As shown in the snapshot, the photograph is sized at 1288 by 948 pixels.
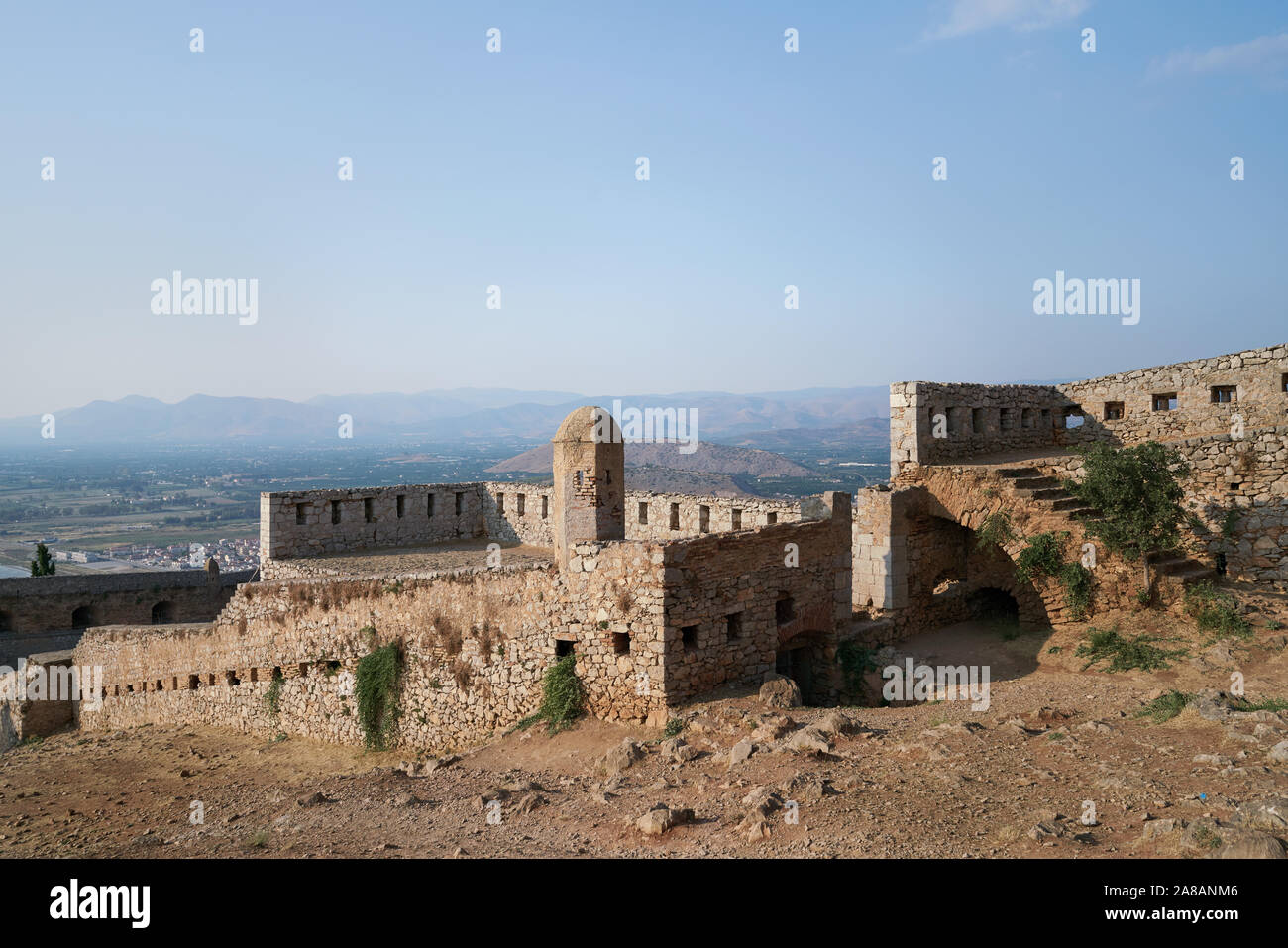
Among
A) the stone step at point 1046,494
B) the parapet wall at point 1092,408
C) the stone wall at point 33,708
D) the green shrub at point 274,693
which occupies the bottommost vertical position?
the stone wall at point 33,708

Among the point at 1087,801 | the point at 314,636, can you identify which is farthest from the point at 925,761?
the point at 314,636

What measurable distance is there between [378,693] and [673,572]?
6.33 meters

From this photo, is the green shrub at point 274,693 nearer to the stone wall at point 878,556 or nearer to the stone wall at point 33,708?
the stone wall at point 33,708

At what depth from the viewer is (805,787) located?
824cm

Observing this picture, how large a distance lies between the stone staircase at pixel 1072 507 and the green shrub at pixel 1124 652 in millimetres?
1519

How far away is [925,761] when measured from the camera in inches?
347

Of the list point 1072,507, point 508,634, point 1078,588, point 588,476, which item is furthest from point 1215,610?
point 508,634

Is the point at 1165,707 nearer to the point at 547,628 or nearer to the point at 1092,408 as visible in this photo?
the point at 547,628

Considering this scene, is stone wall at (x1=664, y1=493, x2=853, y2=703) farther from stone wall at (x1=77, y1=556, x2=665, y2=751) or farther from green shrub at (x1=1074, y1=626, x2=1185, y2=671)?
green shrub at (x1=1074, y1=626, x2=1185, y2=671)

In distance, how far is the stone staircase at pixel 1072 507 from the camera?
47.2ft

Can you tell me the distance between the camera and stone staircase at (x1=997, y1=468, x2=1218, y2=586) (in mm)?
14383

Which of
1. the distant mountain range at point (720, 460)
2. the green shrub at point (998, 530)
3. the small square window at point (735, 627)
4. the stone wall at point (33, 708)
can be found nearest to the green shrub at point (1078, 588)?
the green shrub at point (998, 530)

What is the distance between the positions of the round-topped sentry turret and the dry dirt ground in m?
3.12

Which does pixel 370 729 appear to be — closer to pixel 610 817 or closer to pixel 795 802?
pixel 610 817
